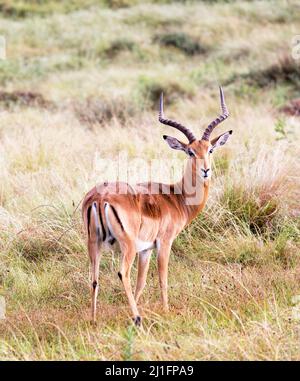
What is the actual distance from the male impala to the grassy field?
0.33 m

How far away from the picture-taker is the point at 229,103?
13.3 metres

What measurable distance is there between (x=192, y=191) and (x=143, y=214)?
0.70 meters

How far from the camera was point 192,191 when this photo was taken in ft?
19.1

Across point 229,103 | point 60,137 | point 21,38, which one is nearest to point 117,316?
point 60,137

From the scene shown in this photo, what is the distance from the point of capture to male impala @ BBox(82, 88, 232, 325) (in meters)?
4.95

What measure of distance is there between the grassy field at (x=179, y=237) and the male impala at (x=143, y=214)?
33 cm

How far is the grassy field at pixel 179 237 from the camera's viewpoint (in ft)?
15.8

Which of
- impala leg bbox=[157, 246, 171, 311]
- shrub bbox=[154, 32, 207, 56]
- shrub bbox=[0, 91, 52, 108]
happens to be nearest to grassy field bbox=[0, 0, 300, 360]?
shrub bbox=[0, 91, 52, 108]

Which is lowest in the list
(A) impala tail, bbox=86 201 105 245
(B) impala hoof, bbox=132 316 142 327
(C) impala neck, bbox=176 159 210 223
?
(B) impala hoof, bbox=132 316 142 327

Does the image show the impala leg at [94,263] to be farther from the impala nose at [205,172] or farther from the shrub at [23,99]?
the shrub at [23,99]

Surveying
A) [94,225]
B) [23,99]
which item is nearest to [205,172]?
[94,225]

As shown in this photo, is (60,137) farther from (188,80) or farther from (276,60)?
(276,60)

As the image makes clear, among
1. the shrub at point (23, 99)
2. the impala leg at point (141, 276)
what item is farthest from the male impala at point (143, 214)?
the shrub at point (23, 99)

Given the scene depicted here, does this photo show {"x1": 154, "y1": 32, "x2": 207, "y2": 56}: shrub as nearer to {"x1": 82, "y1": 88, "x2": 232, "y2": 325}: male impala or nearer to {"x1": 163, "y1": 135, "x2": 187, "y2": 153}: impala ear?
{"x1": 82, "y1": 88, "x2": 232, "y2": 325}: male impala
